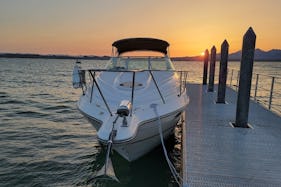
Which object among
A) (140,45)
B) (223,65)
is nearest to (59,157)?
(140,45)

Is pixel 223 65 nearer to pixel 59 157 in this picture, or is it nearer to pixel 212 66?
pixel 212 66

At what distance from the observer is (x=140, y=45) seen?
304 inches

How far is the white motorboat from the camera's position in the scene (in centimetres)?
389

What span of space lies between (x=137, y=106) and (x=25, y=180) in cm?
257

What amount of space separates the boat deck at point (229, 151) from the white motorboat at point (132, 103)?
0.66 meters

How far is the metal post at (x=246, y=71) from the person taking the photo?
559 centimetres

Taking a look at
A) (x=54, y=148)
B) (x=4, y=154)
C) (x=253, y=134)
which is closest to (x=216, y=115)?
(x=253, y=134)

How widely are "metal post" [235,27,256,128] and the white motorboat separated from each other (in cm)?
127

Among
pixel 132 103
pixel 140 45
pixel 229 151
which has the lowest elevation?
pixel 229 151

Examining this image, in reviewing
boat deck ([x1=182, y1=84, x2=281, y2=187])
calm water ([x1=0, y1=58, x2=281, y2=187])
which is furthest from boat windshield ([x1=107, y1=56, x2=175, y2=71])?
calm water ([x1=0, y1=58, x2=281, y2=187])

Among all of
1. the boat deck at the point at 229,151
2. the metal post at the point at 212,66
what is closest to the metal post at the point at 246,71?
the boat deck at the point at 229,151

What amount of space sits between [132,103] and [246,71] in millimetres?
2686

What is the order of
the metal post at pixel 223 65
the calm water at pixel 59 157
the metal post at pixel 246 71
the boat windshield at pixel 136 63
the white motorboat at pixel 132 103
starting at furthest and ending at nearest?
the metal post at pixel 223 65, the boat windshield at pixel 136 63, the metal post at pixel 246 71, the calm water at pixel 59 157, the white motorboat at pixel 132 103

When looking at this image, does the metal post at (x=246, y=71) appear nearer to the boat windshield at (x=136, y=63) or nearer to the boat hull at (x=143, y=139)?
the boat hull at (x=143, y=139)
